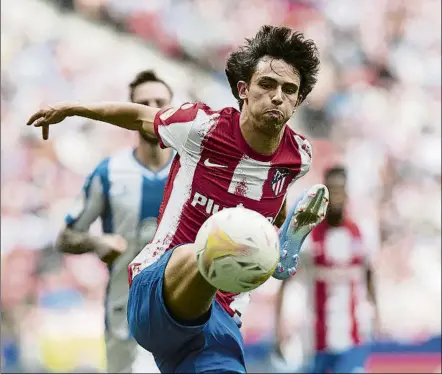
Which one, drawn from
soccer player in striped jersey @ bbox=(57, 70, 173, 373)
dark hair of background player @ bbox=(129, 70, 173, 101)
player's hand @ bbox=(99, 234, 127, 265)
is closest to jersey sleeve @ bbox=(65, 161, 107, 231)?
soccer player in striped jersey @ bbox=(57, 70, 173, 373)

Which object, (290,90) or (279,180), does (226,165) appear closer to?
(279,180)

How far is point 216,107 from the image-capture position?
9578 millimetres

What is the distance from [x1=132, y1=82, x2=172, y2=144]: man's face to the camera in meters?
5.20

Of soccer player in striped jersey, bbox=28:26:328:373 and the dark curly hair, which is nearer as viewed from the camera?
soccer player in striped jersey, bbox=28:26:328:373

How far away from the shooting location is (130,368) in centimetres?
537

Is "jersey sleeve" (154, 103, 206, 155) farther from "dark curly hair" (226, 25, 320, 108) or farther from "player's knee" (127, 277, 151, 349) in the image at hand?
"player's knee" (127, 277, 151, 349)

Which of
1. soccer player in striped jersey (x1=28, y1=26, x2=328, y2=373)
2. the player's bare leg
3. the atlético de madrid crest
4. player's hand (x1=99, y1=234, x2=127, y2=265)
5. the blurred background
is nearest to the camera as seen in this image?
the player's bare leg

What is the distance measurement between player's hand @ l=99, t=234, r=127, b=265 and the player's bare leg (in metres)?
1.74

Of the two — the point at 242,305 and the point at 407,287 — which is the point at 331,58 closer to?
the point at 407,287

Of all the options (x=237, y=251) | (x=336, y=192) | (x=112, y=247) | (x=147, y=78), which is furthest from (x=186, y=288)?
(x=336, y=192)

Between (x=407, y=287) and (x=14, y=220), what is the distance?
13.2 ft

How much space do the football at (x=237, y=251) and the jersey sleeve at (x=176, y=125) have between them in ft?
2.31

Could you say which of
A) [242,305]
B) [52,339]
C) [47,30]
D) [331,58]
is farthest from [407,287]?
[242,305]

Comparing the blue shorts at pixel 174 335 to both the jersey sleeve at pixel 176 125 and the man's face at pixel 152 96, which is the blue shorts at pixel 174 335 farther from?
the man's face at pixel 152 96
